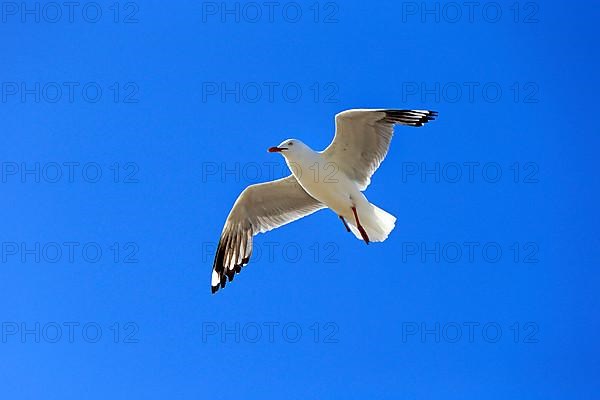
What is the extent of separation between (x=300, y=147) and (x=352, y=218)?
659 millimetres

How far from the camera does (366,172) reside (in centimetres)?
619

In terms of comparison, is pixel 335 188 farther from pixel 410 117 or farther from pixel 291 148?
pixel 410 117

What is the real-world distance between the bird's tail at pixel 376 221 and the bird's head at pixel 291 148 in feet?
1.96

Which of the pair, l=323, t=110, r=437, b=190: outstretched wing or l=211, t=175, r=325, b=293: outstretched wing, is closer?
l=323, t=110, r=437, b=190: outstretched wing

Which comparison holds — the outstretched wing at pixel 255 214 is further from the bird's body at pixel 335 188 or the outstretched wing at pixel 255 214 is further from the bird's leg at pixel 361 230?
the bird's leg at pixel 361 230

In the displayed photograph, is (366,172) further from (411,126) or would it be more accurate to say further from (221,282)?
(221,282)

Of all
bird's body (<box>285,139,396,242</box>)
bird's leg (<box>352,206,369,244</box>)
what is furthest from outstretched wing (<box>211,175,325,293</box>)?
bird's leg (<box>352,206,369,244</box>)

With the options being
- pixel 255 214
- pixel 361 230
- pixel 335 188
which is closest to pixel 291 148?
pixel 335 188

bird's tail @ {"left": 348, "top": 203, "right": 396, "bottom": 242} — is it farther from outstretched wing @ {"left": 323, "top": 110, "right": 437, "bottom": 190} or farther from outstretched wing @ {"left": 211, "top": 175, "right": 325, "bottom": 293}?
outstretched wing @ {"left": 211, "top": 175, "right": 325, "bottom": 293}

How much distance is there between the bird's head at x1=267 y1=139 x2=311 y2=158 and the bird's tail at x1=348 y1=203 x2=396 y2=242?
23.5 inches

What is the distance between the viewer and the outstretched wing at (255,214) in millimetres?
6504

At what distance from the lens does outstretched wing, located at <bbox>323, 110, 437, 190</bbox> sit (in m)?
5.84

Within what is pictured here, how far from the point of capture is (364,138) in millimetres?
5996

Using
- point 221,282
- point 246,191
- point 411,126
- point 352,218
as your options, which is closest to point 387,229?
point 352,218
